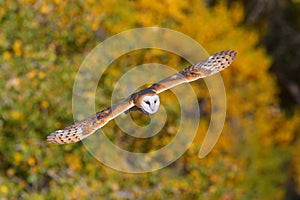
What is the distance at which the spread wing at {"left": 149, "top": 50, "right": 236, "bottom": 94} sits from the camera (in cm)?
803

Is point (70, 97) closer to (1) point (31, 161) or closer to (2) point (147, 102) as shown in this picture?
(1) point (31, 161)

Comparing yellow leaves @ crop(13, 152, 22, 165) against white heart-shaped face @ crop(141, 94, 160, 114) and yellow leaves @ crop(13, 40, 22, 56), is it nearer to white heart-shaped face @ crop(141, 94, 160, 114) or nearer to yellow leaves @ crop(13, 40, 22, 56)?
yellow leaves @ crop(13, 40, 22, 56)

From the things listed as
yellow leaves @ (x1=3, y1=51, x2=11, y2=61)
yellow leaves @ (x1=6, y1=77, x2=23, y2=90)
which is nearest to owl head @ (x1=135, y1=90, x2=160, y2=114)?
yellow leaves @ (x1=6, y1=77, x2=23, y2=90)

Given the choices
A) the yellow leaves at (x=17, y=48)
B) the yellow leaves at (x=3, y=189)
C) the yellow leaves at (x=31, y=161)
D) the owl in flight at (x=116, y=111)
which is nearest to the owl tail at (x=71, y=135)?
the owl in flight at (x=116, y=111)

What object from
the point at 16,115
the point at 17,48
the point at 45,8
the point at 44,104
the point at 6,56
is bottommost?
the point at 16,115

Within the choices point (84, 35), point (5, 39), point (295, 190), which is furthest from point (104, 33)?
point (295, 190)

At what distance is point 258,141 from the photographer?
18.0m

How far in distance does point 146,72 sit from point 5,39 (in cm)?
A: 183

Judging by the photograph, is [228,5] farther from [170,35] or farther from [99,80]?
[99,80]

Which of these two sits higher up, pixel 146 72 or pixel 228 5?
pixel 228 5

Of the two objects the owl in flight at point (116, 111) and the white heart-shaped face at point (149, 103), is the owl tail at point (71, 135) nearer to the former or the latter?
the owl in flight at point (116, 111)

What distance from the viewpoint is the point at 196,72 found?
8.30 m

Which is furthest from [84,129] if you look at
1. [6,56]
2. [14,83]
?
[6,56]

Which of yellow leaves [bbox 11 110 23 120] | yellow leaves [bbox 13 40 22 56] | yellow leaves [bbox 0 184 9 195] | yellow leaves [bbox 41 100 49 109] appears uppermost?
yellow leaves [bbox 13 40 22 56]
